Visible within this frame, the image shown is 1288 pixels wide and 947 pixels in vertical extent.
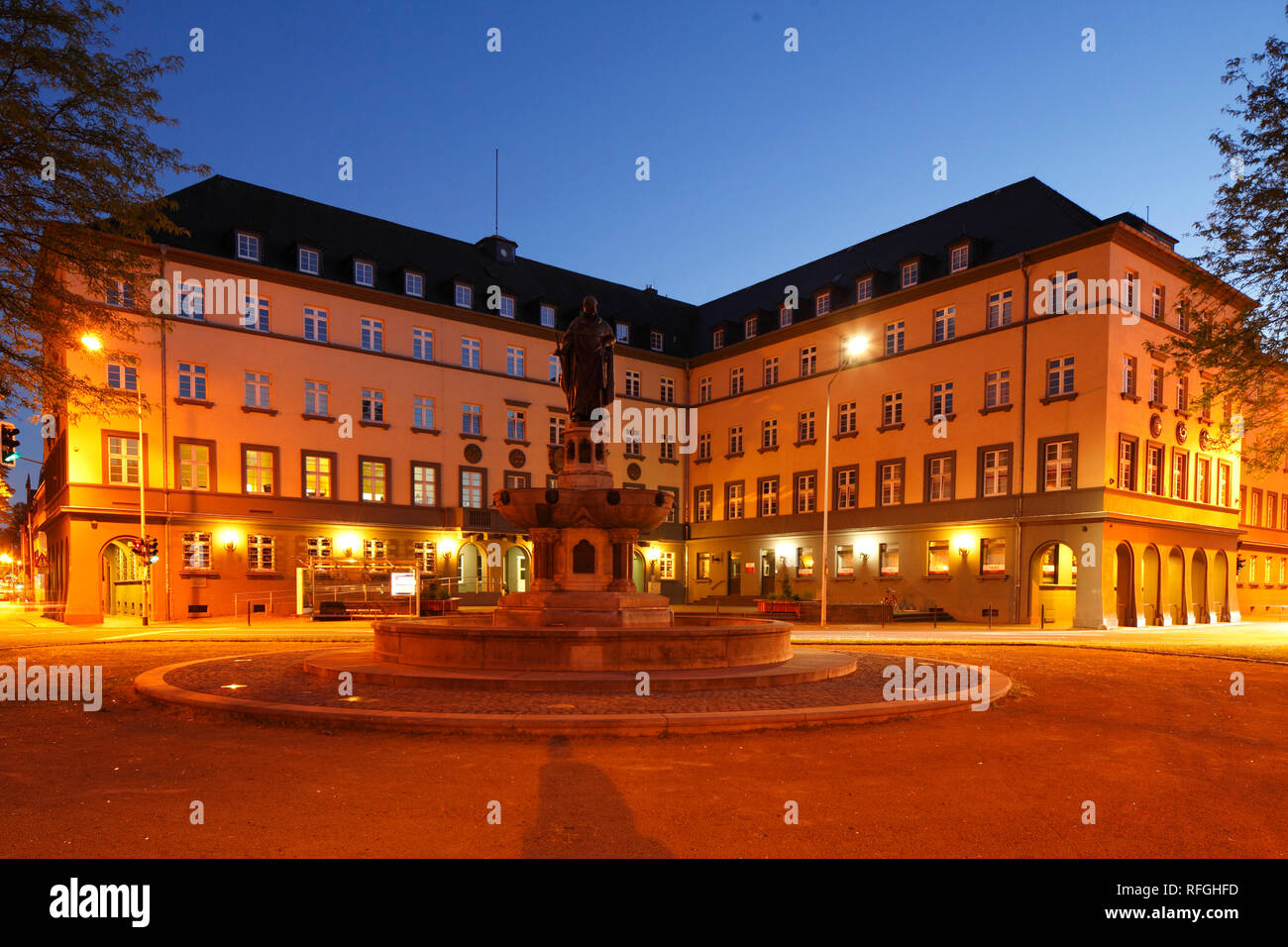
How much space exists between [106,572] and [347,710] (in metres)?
38.6

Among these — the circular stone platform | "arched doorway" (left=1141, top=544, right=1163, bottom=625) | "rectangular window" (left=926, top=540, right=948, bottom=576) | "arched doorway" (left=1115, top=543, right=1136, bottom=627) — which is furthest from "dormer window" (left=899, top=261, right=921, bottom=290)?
the circular stone platform

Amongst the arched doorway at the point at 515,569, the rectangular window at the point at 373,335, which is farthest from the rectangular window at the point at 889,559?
the rectangular window at the point at 373,335

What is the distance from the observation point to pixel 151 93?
50.0ft

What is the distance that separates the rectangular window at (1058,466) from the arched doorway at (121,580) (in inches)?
1478

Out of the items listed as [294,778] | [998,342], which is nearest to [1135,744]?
[294,778]

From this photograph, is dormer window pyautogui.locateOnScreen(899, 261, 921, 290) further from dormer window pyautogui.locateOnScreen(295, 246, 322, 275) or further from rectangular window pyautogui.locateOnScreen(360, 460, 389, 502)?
dormer window pyautogui.locateOnScreen(295, 246, 322, 275)

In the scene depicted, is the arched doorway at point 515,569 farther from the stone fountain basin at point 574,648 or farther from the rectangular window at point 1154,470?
the stone fountain basin at point 574,648

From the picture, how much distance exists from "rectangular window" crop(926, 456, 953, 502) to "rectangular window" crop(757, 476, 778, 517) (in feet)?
32.0

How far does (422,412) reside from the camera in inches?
1673

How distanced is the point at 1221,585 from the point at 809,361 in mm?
22472

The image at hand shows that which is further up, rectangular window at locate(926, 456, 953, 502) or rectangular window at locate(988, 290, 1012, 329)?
rectangular window at locate(988, 290, 1012, 329)

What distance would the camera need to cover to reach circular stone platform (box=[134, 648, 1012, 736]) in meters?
9.05

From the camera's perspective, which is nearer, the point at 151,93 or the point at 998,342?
the point at 151,93

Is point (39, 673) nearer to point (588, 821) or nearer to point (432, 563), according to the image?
point (588, 821)
